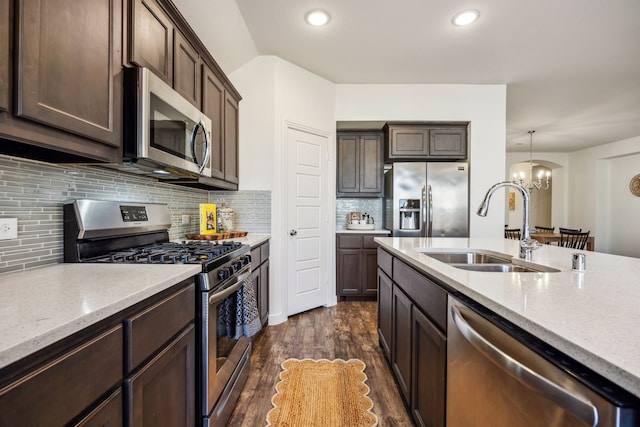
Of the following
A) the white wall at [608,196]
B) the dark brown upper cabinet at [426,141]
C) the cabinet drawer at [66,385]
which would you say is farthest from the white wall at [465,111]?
the white wall at [608,196]

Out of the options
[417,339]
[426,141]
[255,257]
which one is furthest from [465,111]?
[417,339]

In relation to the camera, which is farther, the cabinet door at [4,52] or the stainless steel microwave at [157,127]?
the stainless steel microwave at [157,127]

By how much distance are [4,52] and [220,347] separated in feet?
4.36

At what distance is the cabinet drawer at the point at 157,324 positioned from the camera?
0.82 meters

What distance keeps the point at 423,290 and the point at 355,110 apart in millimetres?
2901

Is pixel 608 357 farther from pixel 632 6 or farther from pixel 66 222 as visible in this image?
pixel 632 6

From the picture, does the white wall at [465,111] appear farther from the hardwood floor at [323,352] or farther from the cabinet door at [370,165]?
the hardwood floor at [323,352]

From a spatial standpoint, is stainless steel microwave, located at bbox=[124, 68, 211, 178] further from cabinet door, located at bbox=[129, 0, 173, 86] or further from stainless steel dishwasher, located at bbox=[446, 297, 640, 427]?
stainless steel dishwasher, located at bbox=[446, 297, 640, 427]

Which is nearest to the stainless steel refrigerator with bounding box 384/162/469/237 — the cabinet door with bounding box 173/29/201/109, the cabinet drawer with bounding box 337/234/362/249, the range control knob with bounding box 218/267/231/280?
the cabinet drawer with bounding box 337/234/362/249

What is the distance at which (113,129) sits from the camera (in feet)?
4.01

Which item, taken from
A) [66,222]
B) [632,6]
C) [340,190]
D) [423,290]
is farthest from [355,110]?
[66,222]

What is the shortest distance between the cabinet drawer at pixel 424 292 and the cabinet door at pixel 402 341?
7 cm

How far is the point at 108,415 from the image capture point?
0.73 metres

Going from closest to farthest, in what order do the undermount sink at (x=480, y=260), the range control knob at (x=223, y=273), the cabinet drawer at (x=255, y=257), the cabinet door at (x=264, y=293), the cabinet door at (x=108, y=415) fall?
the cabinet door at (x=108, y=415)
the range control knob at (x=223, y=273)
the undermount sink at (x=480, y=260)
the cabinet drawer at (x=255, y=257)
the cabinet door at (x=264, y=293)
